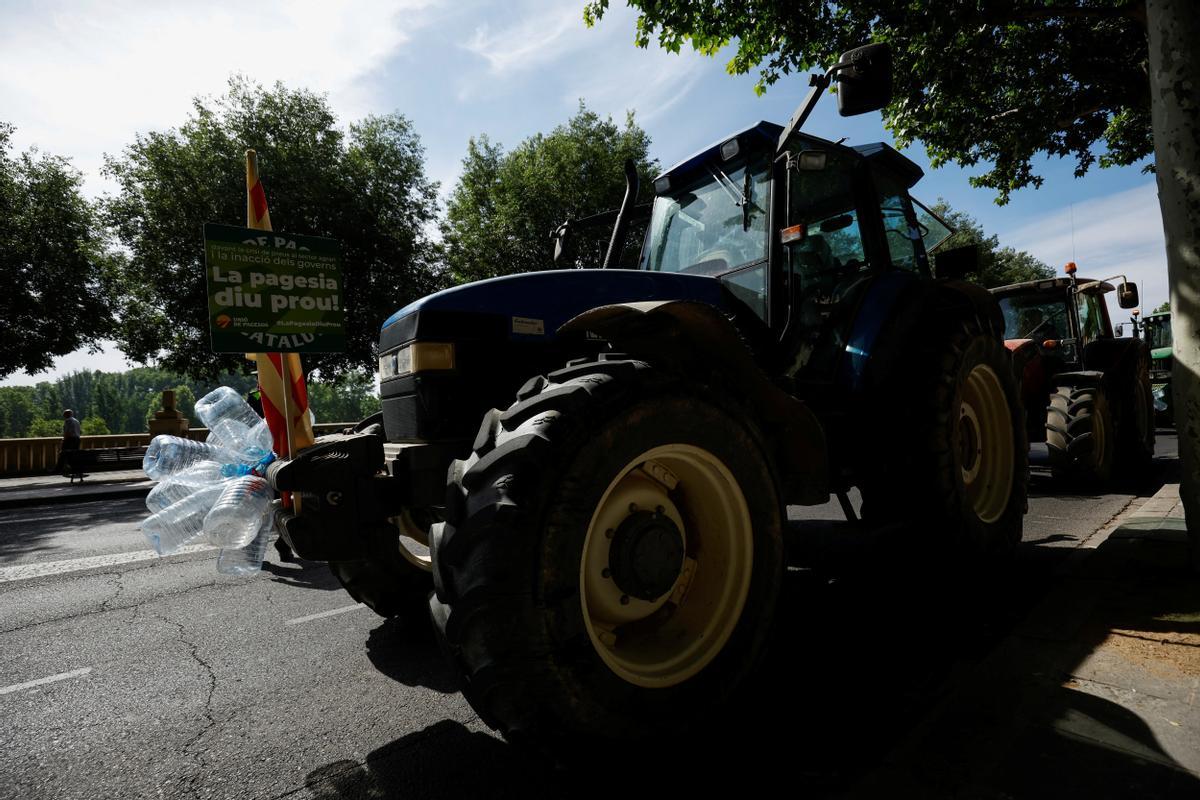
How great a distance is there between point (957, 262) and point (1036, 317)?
600 centimetres

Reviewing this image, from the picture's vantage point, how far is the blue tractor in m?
1.60

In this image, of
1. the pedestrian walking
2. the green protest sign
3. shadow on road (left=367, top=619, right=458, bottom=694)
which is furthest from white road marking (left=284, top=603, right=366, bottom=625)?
the pedestrian walking

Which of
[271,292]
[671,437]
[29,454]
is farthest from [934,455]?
[29,454]

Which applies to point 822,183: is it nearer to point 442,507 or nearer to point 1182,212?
point 1182,212

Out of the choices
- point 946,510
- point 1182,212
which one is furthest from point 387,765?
point 1182,212

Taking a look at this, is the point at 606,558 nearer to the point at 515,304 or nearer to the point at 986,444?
the point at 515,304

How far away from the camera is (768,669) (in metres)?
2.51

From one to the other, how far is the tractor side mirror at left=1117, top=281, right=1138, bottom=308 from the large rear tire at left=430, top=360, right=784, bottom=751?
885cm

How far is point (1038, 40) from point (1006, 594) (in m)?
8.11

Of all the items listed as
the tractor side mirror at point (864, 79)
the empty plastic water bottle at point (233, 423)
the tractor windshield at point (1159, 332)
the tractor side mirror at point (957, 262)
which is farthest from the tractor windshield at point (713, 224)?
the tractor windshield at point (1159, 332)

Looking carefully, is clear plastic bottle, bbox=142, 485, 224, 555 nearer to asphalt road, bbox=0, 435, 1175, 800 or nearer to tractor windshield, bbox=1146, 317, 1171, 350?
asphalt road, bbox=0, 435, 1175, 800

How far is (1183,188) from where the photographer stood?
304 cm

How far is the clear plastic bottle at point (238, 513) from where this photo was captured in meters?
2.50

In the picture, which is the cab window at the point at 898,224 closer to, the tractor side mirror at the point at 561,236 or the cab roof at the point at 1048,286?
the tractor side mirror at the point at 561,236
